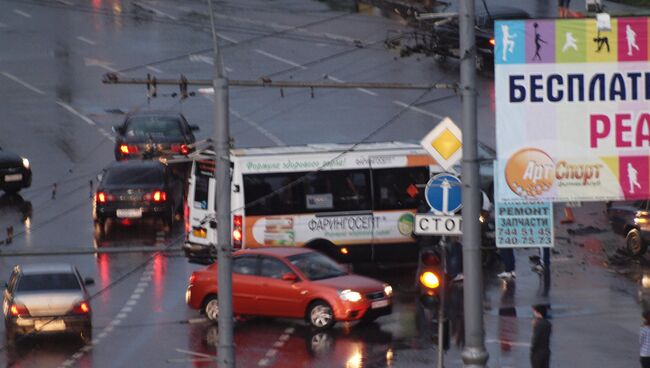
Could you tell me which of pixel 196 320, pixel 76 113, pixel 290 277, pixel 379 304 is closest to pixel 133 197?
pixel 196 320

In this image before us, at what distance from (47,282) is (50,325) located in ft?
2.97

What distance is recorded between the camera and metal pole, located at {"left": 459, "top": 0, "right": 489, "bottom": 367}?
19359 mm

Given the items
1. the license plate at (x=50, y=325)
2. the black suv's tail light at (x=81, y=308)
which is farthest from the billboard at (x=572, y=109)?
the license plate at (x=50, y=325)

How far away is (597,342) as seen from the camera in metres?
26.7

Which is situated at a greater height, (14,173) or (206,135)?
(206,135)

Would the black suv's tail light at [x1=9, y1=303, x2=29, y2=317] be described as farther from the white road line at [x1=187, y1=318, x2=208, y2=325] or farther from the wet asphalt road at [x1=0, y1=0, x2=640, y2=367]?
the white road line at [x1=187, y1=318, x2=208, y2=325]

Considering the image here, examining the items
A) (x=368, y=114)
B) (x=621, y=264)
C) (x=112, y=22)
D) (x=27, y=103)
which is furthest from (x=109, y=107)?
(x=621, y=264)

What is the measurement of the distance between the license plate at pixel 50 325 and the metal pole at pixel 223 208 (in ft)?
23.0

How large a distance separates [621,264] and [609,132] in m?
12.1

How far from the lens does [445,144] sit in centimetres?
2083

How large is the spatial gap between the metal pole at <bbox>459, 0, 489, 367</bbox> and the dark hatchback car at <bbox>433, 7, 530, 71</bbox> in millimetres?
18643

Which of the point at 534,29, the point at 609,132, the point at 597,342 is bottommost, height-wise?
the point at 597,342

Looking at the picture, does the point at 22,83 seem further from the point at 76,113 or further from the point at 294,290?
the point at 294,290

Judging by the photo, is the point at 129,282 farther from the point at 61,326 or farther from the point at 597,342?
the point at 597,342
